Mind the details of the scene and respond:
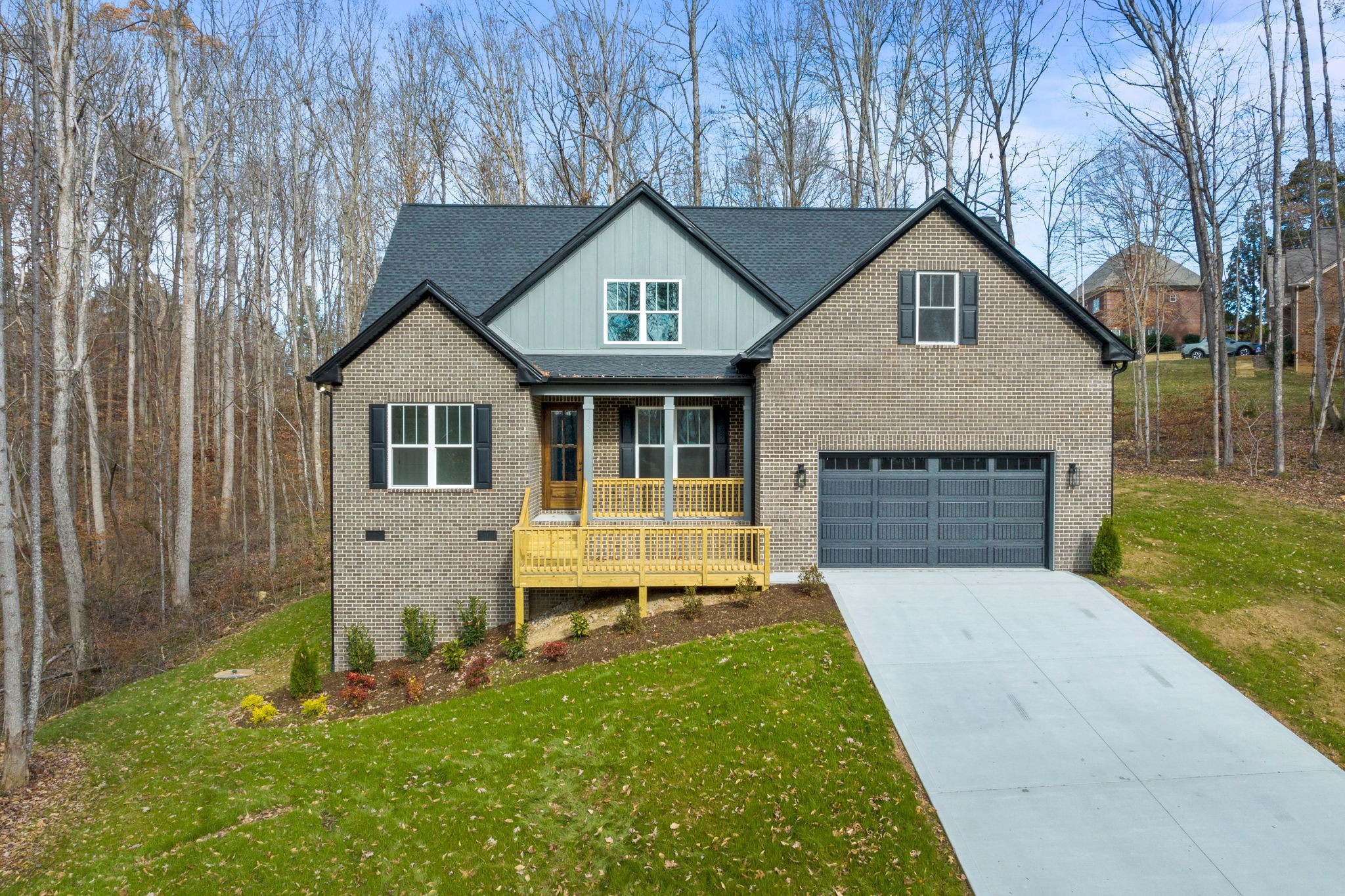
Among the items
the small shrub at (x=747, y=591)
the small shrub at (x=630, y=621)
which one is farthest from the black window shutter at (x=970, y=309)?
the small shrub at (x=630, y=621)

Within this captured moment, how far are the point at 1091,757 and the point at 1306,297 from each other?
35.1 m

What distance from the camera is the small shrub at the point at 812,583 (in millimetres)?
11492

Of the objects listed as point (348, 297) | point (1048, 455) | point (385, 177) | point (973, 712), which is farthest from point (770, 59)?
point (973, 712)

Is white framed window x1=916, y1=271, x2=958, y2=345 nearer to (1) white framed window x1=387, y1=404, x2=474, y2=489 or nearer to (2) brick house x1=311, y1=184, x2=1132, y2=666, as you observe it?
(2) brick house x1=311, y1=184, x2=1132, y2=666

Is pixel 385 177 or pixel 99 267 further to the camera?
pixel 385 177

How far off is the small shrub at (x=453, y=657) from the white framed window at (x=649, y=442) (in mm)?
5034

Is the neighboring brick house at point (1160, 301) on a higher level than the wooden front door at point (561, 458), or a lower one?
higher

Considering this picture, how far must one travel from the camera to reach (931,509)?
1281 centimetres

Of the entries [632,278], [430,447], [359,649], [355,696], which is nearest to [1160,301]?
[632,278]

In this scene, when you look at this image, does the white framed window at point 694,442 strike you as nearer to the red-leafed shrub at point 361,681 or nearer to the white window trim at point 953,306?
the white window trim at point 953,306

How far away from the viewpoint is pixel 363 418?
12.2 meters

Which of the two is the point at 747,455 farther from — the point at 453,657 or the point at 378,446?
the point at 378,446

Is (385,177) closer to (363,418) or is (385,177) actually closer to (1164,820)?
(363,418)

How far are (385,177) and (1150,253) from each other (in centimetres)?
3140
